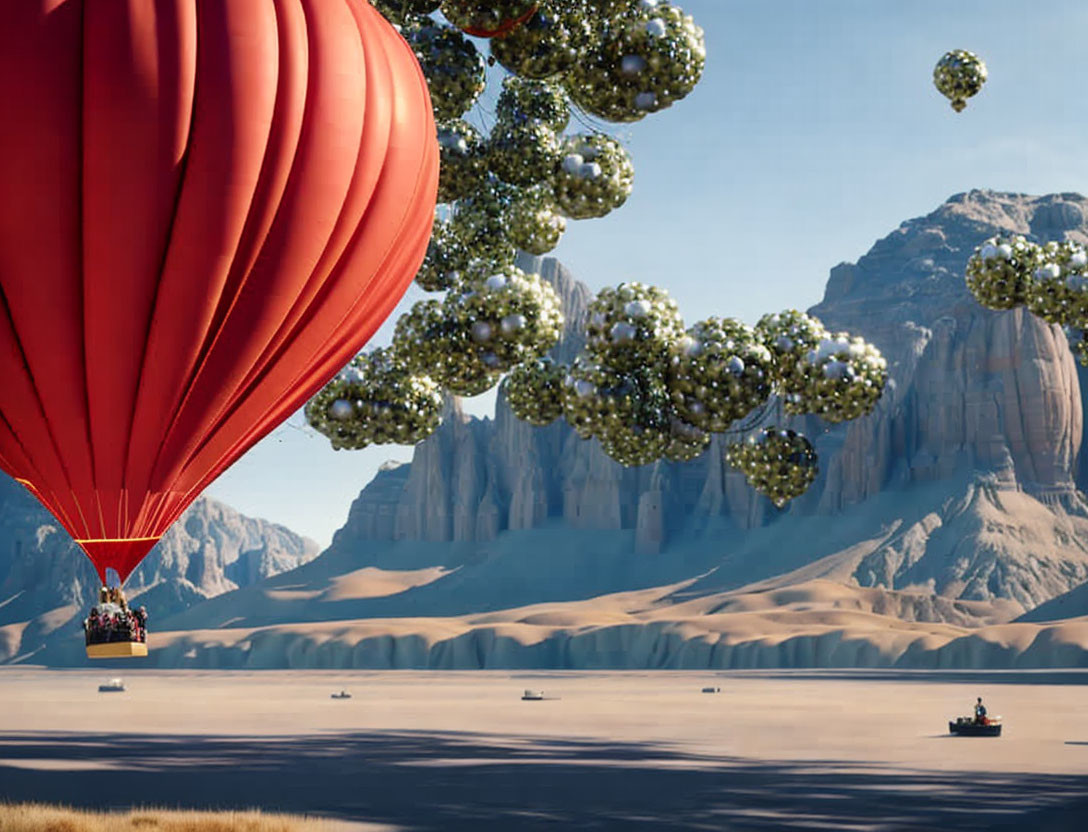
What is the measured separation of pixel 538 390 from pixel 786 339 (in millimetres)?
3470

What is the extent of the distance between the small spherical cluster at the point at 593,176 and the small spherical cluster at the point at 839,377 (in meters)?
3.57

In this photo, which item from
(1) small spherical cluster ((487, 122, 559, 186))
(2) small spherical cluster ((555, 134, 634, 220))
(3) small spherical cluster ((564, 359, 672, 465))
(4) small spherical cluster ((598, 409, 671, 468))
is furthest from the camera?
(1) small spherical cluster ((487, 122, 559, 186))

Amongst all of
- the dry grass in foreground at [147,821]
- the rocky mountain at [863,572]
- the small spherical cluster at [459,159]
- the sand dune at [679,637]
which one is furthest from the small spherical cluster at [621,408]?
the rocky mountain at [863,572]

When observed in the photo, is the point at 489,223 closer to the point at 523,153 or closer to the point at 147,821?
the point at 523,153

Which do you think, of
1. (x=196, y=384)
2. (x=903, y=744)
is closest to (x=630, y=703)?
(x=903, y=744)

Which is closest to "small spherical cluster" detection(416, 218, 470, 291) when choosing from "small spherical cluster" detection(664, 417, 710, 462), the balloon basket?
"small spherical cluster" detection(664, 417, 710, 462)

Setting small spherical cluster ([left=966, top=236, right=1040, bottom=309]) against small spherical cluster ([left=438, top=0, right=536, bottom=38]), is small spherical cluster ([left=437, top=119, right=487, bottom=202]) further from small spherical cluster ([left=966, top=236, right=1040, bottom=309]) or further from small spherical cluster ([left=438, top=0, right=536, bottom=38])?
small spherical cluster ([left=966, top=236, right=1040, bottom=309])

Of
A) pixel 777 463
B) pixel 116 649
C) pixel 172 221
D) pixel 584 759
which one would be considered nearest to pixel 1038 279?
pixel 777 463

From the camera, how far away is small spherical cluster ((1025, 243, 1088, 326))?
20656mm

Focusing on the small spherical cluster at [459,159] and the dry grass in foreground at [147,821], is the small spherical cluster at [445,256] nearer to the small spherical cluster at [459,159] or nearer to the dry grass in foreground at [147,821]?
the small spherical cluster at [459,159]

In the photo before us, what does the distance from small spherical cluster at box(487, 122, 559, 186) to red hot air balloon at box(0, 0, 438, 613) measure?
4.17 meters

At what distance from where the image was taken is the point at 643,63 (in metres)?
20.2

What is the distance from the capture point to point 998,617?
141250 millimetres

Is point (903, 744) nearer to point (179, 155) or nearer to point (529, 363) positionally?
point (529, 363)
